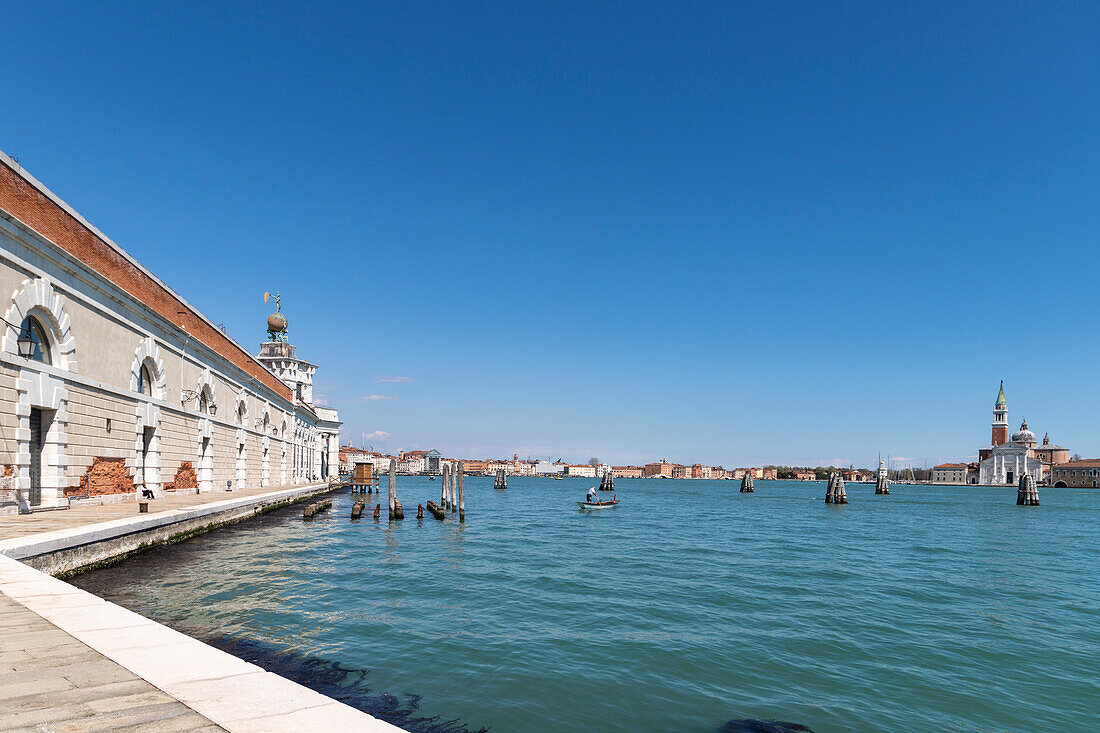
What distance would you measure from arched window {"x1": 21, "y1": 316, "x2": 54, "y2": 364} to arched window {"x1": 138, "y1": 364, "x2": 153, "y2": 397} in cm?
632

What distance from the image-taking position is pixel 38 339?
57.2ft

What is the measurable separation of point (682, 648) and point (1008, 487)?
639 feet

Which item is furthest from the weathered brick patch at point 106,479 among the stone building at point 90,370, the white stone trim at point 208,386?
the white stone trim at point 208,386

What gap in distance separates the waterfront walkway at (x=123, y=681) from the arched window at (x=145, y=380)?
1961 cm

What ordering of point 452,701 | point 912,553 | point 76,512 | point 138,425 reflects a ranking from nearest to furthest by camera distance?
point 452,701 → point 76,512 → point 138,425 → point 912,553

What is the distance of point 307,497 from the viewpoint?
1781 inches

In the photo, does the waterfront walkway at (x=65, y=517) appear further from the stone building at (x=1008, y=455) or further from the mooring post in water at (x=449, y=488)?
the stone building at (x=1008, y=455)

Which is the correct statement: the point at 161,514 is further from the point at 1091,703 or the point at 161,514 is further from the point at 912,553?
the point at 912,553

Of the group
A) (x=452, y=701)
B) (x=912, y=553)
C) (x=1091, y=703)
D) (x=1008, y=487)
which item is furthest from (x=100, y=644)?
(x=1008, y=487)

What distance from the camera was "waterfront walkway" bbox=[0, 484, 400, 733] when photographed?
3.49 meters

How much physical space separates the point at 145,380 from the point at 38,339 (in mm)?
7392

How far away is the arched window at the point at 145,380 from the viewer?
2410 cm

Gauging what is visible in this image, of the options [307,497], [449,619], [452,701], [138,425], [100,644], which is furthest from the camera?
[307,497]

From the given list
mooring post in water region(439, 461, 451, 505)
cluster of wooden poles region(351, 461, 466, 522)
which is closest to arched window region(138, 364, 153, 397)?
cluster of wooden poles region(351, 461, 466, 522)
